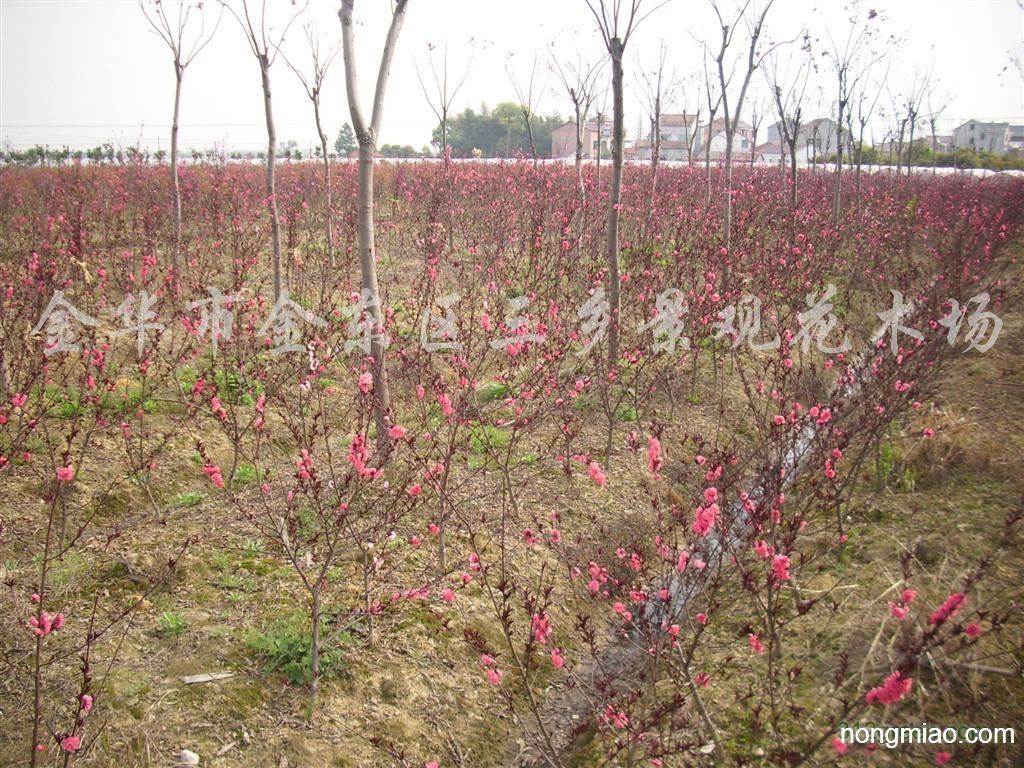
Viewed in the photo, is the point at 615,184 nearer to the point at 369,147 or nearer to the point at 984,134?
the point at 369,147

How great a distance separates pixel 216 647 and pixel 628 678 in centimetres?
204

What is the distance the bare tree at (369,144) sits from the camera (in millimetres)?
4062

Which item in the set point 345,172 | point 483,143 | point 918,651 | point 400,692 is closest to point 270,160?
point 400,692

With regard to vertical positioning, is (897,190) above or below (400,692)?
above

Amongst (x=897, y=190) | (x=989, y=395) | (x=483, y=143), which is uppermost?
(x=483, y=143)

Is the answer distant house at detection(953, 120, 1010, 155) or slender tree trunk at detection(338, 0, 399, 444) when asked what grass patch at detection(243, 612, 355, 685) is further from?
distant house at detection(953, 120, 1010, 155)

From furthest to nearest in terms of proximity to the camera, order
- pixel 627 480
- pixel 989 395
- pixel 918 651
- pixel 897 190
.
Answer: pixel 897 190, pixel 989 395, pixel 627 480, pixel 918 651

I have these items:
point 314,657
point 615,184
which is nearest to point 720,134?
point 615,184

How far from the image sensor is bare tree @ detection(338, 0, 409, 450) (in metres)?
4.06

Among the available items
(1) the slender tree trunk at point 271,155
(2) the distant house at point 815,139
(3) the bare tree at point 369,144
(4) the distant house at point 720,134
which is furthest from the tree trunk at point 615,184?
(2) the distant house at point 815,139

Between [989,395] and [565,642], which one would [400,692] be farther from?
[989,395]

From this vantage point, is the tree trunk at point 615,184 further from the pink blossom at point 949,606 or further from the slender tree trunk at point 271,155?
Answer: the pink blossom at point 949,606

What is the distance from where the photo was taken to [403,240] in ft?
35.8

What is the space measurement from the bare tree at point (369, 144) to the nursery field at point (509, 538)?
0.25 ft
